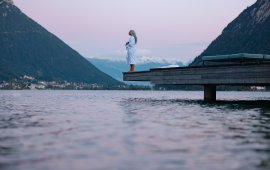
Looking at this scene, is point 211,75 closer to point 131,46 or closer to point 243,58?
point 243,58

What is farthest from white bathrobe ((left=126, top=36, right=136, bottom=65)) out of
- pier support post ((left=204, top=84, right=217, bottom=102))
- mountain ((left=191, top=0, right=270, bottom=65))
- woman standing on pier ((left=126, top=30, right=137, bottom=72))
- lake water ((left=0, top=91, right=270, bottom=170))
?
mountain ((left=191, top=0, right=270, bottom=65))

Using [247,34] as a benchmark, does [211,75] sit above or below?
below

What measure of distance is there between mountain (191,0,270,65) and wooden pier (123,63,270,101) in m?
109

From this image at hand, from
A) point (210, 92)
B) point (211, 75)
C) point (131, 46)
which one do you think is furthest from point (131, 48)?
point (211, 75)

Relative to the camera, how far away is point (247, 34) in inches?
6078

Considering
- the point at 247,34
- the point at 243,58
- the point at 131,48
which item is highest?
the point at 247,34

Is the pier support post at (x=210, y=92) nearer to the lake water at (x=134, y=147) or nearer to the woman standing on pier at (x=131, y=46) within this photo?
the woman standing on pier at (x=131, y=46)

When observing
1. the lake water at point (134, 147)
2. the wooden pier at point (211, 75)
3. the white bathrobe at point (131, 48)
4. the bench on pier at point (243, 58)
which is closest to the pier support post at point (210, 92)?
the wooden pier at point (211, 75)

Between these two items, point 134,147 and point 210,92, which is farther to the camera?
point 210,92

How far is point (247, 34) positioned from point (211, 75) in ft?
436

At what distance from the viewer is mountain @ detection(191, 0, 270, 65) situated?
143m

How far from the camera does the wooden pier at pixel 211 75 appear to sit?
24.5m

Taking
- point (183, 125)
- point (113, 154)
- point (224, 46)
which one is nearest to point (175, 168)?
point (113, 154)

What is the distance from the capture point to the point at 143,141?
8.55 m
